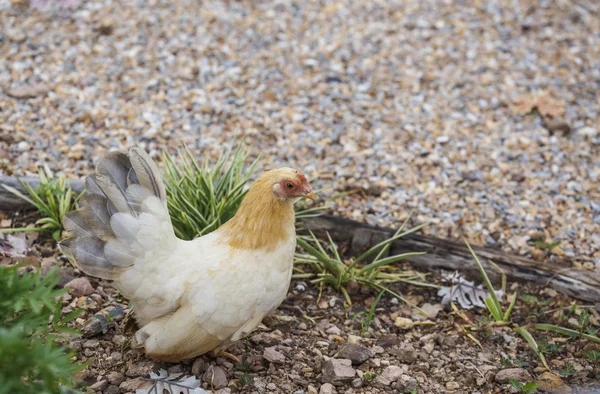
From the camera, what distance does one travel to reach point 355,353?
3.12 meters

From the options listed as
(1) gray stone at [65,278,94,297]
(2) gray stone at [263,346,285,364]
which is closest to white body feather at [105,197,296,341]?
(2) gray stone at [263,346,285,364]

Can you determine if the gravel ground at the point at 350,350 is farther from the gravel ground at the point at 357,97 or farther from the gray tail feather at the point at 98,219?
the gravel ground at the point at 357,97

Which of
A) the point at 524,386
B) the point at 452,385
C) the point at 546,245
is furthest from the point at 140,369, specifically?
the point at 546,245

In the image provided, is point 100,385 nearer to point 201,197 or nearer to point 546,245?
point 201,197

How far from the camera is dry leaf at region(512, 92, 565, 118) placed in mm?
5066

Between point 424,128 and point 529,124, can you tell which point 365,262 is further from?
point 529,124

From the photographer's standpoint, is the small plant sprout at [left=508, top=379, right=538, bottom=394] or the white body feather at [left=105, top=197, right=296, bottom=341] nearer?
the white body feather at [left=105, top=197, right=296, bottom=341]

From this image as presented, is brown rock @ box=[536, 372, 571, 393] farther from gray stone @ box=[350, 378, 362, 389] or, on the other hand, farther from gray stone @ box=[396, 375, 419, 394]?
gray stone @ box=[350, 378, 362, 389]

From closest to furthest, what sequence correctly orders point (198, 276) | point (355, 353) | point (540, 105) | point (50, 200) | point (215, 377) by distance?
point (198, 276) → point (215, 377) → point (355, 353) → point (50, 200) → point (540, 105)

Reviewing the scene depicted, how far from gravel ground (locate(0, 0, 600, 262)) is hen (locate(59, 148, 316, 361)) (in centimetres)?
145

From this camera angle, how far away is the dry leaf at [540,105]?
16.6ft

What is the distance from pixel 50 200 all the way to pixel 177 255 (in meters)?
1.30

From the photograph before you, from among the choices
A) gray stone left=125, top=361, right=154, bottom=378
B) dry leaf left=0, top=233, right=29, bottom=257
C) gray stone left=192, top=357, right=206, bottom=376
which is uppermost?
dry leaf left=0, top=233, right=29, bottom=257

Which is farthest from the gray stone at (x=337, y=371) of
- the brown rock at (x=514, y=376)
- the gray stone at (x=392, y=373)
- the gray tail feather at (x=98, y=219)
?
the gray tail feather at (x=98, y=219)
